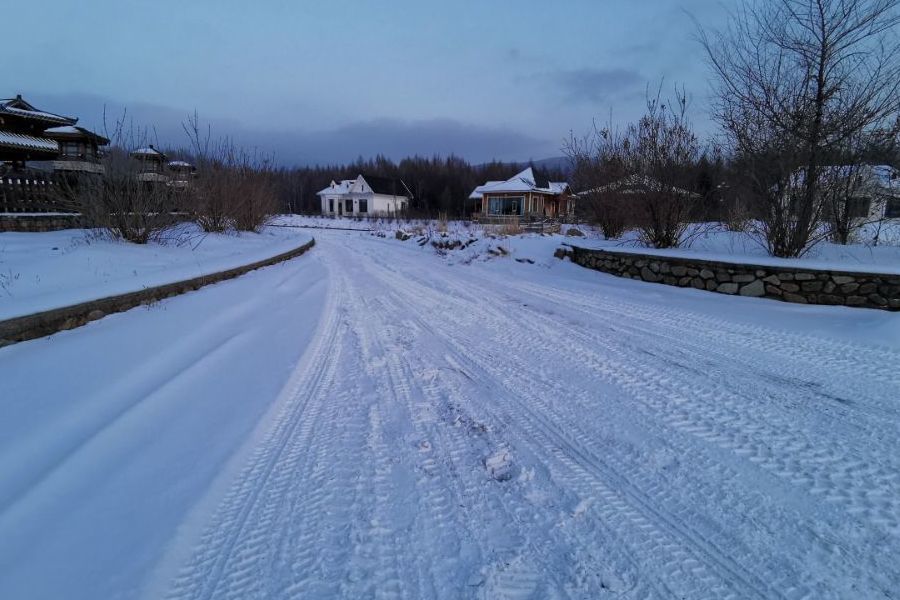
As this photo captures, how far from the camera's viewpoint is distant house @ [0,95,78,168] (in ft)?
57.8

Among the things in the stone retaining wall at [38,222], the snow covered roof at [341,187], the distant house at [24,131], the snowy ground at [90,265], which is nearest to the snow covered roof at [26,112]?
the distant house at [24,131]

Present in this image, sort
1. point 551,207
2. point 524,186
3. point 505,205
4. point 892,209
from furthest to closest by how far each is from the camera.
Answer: point 551,207
point 505,205
point 524,186
point 892,209

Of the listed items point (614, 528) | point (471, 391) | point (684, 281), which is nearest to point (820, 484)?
point (614, 528)

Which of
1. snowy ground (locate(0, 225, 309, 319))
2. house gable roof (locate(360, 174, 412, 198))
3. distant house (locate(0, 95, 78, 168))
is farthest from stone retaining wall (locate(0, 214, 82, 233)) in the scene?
house gable roof (locate(360, 174, 412, 198))

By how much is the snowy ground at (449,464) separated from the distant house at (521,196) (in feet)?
119

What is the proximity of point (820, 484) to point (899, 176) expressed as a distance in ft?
30.9

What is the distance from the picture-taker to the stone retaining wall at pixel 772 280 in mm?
6172

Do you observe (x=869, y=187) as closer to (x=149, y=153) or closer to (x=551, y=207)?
(x=149, y=153)

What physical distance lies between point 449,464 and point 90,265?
7656 millimetres

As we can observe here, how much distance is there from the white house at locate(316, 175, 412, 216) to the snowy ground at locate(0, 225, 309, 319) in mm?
51505

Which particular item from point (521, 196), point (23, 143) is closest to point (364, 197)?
point (521, 196)

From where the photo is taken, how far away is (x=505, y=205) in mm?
43062

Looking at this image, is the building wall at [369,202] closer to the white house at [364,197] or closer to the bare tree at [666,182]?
the white house at [364,197]

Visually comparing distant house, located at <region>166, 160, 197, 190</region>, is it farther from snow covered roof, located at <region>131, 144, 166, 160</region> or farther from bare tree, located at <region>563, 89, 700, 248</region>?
bare tree, located at <region>563, 89, 700, 248</region>
